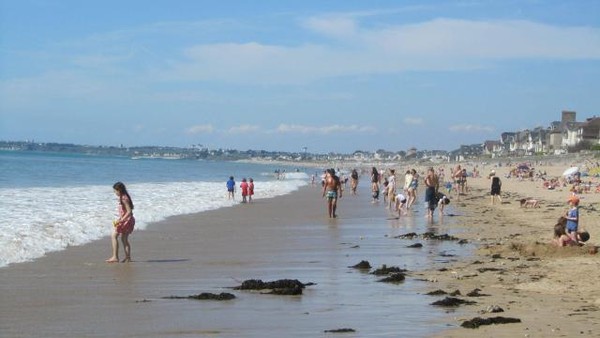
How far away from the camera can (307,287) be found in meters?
9.49

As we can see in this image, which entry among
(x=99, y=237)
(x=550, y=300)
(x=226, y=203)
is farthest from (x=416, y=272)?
(x=226, y=203)

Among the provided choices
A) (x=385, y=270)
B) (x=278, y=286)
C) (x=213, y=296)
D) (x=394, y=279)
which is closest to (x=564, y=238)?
(x=385, y=270)

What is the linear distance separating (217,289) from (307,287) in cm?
110

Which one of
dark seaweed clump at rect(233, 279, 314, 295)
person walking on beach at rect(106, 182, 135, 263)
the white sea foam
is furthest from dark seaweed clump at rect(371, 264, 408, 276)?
the white sea foam

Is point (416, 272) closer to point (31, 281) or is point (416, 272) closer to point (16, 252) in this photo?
point (31, 281)

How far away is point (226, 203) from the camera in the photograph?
31.5 m

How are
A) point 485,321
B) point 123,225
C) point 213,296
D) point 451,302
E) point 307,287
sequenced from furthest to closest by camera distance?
point 123,225 → point 307,287 → point 213,296 → point 451,302 → point 485,321

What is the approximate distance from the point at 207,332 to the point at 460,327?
7.39ft

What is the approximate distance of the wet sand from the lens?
23.5 ft

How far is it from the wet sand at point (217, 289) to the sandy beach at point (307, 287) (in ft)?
0.06

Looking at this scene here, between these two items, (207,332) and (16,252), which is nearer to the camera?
(207,332)

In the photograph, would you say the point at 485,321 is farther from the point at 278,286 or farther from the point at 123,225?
the point at 123,225

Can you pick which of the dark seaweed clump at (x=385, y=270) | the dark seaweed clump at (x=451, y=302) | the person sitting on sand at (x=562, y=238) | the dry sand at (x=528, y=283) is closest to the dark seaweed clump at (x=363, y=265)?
the dark seaweed clump at (x=385, y=270)

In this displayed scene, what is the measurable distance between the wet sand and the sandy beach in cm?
2
